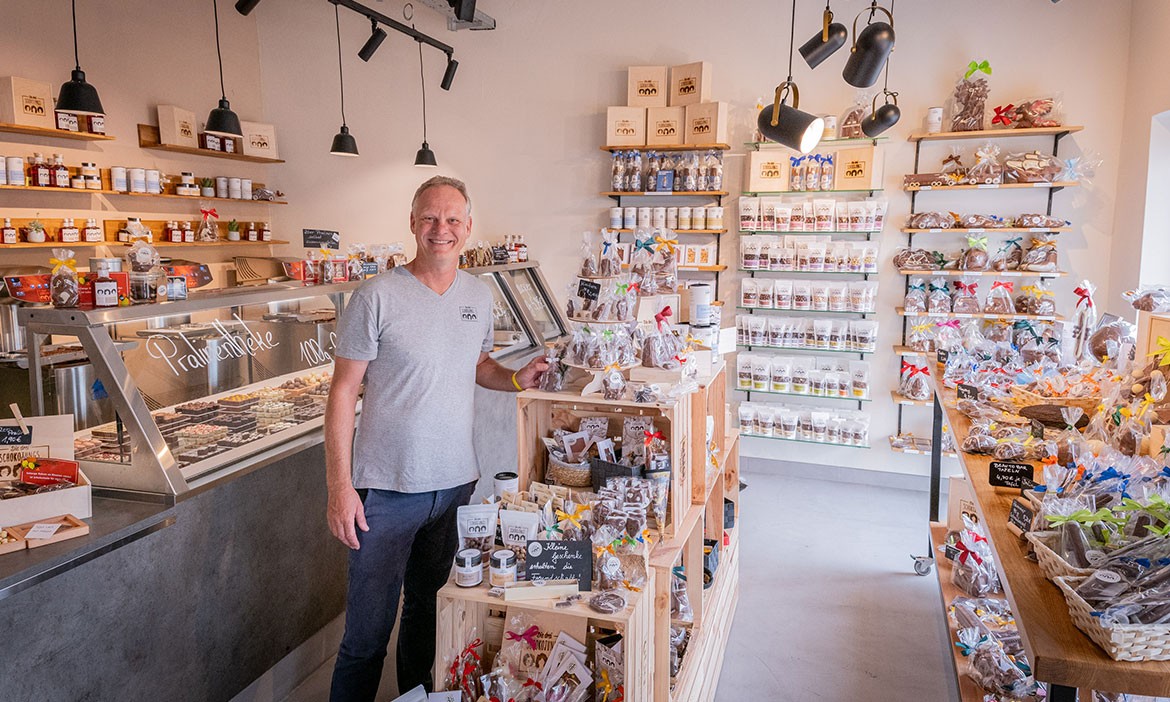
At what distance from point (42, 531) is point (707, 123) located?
14.7 feet

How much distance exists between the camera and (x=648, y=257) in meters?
2.63

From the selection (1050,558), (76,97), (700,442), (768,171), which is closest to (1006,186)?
(768,171)

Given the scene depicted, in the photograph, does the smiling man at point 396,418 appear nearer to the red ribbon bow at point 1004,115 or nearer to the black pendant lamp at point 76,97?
the black pendant lamp at point 76,97

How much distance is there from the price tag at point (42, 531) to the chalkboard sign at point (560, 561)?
47.9 inches

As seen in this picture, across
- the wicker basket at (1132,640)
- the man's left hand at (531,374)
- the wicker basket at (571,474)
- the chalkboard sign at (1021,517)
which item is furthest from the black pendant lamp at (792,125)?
the wicker basket at (1132,640)

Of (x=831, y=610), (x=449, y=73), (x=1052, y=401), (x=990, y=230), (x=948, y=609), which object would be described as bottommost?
(x=831, y=610)

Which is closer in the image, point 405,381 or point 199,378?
point 405,381

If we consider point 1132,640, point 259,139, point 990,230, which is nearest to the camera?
point 1132,640

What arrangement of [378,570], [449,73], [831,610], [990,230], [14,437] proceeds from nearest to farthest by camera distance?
[14,437] → [378,570] → [831,610] → [990,230] → [449,73]

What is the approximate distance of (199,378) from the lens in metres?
2.77

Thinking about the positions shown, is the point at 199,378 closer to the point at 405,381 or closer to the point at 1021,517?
the point at 405,381

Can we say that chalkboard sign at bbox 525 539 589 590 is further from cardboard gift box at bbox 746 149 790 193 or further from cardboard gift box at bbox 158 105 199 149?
cardboard gift box at bbox 158 105 199 149

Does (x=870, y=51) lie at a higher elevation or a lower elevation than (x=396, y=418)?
higher

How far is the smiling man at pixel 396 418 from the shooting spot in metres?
2.12
